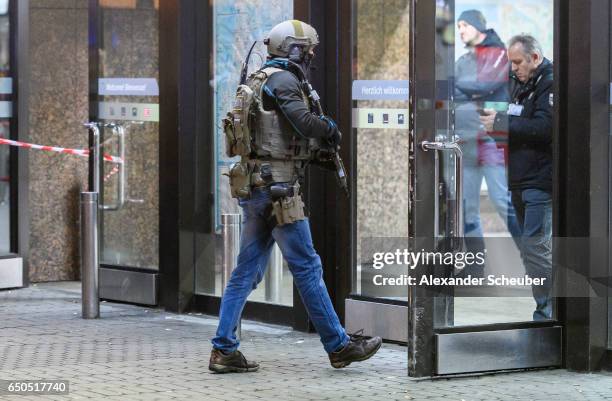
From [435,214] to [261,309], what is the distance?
2455mm

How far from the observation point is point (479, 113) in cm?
785

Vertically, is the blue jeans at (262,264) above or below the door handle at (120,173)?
below

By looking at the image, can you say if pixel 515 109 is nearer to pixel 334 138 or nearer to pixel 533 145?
pixel 533 145

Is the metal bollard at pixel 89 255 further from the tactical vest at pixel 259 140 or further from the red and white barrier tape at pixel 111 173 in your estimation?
the tactical vest at pixel 259 140

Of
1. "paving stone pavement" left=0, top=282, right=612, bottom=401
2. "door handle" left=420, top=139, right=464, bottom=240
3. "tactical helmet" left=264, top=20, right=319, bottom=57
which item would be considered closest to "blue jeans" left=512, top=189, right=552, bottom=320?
"paving stone pavement" left=0, top=282, right=612, bottom=401

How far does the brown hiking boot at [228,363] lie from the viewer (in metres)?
7.57

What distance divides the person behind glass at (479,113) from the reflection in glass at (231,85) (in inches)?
70.2

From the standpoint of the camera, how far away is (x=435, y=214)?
7.34 metres

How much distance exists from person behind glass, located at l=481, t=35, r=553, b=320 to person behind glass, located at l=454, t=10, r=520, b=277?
6cm

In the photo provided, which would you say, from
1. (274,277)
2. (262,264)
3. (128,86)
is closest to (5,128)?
(128,86)

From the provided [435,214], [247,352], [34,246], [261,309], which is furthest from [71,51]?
[435,214]

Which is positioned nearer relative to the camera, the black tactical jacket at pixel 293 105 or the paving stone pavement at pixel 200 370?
the paving stone pavement at pixel 200 370

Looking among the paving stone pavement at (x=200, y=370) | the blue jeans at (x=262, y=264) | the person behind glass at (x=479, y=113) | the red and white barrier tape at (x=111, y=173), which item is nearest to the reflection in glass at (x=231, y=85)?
the paving stone pavement at (x=200, y=370)

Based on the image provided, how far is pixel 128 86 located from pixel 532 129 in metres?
3.75
